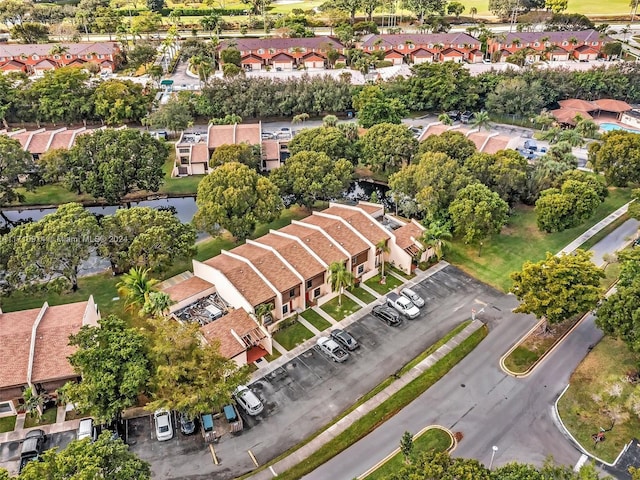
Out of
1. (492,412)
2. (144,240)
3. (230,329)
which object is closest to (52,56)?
(144,240)

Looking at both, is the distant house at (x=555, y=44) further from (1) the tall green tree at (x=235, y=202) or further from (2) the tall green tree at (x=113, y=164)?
(2) the tall green tree at (x=113, y=164)

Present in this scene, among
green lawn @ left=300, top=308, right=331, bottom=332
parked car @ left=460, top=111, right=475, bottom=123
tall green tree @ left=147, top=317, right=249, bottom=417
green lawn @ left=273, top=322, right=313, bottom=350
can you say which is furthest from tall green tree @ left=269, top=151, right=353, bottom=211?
parked car @ left=460, top=111, right=475, bottom=123

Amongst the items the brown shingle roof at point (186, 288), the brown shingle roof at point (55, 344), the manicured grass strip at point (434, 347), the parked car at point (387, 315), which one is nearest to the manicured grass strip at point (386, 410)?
the manicured grass strip at point (434, 347)

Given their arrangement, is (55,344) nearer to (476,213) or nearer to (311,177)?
(311,177)

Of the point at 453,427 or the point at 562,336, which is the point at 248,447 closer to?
the point at 453,427

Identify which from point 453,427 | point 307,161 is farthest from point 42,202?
point 453,427
